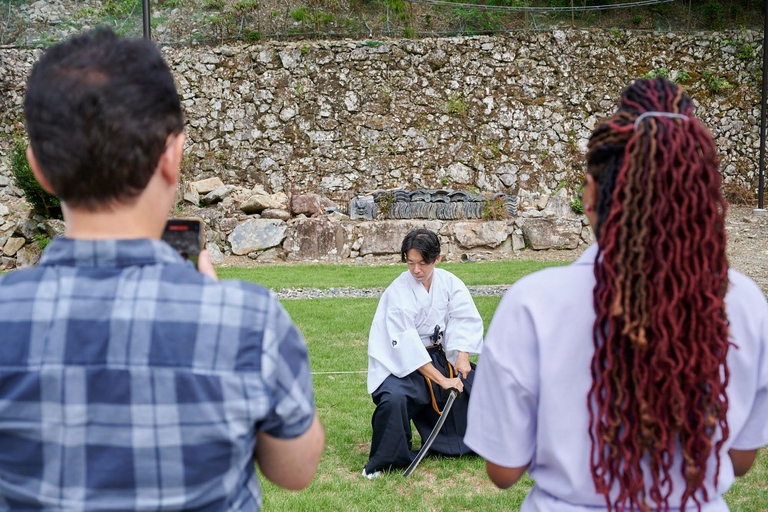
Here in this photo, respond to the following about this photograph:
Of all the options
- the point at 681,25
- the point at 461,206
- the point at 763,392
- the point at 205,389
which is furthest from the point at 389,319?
the point at 681,25

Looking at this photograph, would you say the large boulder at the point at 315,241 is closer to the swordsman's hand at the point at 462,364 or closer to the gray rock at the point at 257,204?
the gray rock at the point at 257,204

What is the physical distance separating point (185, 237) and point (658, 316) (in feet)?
3.00

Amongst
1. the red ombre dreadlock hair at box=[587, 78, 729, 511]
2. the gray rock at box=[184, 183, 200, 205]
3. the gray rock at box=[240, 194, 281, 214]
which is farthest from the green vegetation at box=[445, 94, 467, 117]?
the red ombre dreadlock hair at box=[587, 78, 729, 511]

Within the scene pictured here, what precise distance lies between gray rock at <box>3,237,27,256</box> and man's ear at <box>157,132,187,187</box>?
1481 cm

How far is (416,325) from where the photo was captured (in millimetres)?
4465

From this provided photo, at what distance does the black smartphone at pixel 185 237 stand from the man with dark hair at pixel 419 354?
2.97 m

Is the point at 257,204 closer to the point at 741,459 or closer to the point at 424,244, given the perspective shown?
the point at 424,244

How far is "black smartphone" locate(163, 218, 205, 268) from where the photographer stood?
1332 mm

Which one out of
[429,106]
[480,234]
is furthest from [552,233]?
[429,106]

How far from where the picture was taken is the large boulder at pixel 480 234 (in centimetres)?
1509

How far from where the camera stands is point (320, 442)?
119 centimetres

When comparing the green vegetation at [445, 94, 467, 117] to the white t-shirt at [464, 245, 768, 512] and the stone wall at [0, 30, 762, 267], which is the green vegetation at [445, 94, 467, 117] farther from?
the white t-shirt at [464, 245, 768, 512]

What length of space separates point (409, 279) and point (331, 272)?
338 inches

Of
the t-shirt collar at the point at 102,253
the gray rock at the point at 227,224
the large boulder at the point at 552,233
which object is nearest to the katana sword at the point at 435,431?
the t-shirt collar at the point at 102,253
